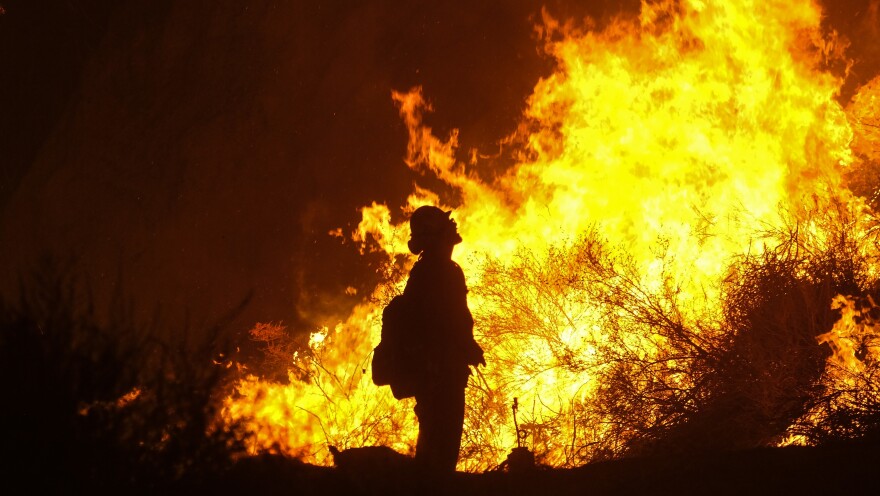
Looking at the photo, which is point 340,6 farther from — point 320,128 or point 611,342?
point 611,342

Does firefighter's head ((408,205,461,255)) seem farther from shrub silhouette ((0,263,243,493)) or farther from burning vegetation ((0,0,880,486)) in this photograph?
burning vegetation ((0,0,880,486))

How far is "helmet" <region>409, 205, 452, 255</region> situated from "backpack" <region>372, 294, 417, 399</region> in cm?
38

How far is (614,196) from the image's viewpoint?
10.1 metres

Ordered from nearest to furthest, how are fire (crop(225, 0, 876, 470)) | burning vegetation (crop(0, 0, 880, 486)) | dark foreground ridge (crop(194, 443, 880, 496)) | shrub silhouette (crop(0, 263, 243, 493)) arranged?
1. shrub silhouette (crop(0, 263, 243, 493))
2. dark foreground ridge (crop(194, 443, 880, 496))
3. burning vegetation (crop(0, 0, 880, 486))
4. fire (crop(225, 0, 876, 470))

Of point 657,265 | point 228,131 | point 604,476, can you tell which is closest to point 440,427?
point 604,476

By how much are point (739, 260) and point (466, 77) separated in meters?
6.20

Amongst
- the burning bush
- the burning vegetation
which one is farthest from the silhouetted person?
the burning bush

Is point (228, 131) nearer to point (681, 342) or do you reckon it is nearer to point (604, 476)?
point (681, 342)

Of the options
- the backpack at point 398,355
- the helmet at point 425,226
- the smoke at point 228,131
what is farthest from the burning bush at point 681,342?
the smoke at point 228,131

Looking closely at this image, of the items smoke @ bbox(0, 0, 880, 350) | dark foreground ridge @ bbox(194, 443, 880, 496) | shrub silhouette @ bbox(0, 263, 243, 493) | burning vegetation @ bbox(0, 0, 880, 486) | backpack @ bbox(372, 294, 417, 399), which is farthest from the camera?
smoke @ bbox(0, 0, 880, 350)

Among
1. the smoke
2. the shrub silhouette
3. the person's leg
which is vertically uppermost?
the smoke

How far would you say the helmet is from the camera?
560cm

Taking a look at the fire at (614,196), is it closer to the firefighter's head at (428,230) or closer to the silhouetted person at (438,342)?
the silhouetted person at (438,342)

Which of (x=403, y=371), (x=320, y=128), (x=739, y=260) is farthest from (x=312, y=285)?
(x=403, y=371)
